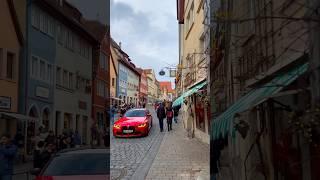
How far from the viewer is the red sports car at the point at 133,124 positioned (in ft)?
5.40

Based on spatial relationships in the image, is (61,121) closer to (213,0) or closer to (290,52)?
(213,0)

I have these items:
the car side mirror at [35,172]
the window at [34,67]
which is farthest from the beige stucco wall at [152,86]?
the car side mirror at [35,172]

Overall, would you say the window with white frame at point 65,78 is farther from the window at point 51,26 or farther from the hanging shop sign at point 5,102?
the hanging shop sign at point 5,102

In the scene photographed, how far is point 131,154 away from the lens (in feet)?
5.65

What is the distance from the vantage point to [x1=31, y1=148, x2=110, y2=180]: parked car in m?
1.35

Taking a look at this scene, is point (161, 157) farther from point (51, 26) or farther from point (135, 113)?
point (51, 26)

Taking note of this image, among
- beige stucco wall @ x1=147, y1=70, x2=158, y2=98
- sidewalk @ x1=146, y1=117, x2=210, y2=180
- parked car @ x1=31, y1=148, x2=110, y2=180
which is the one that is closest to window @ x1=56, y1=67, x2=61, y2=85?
parked car @ x1=31, y1=148, x2=110, y2=180

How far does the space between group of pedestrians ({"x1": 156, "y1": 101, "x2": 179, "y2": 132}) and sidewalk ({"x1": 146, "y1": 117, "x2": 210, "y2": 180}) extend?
0.13 metres

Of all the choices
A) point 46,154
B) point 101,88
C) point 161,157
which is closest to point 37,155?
point 46,154

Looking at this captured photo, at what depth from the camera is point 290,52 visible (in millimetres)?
790

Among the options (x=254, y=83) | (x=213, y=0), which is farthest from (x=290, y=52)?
(x=213, y=0)

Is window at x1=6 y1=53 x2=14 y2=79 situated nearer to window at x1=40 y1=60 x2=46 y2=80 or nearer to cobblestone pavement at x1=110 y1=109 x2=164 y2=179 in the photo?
window at x1=40 y1=60 x2=46 y2=80

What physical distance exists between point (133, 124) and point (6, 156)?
66 cm

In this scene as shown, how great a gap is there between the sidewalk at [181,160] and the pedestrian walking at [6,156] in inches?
21.5
